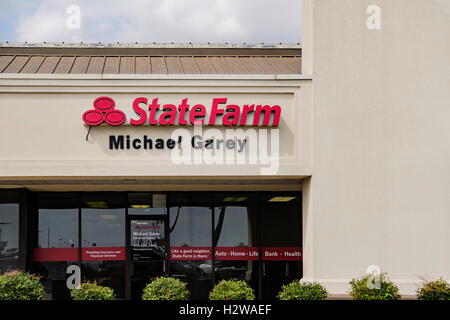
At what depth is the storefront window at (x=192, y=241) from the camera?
1788 centimetres

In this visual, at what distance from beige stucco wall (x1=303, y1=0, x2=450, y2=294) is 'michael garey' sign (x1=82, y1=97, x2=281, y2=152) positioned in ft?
5.09

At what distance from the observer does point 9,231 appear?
1709cm

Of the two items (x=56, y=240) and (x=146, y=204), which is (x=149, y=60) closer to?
(x=146, y=204)

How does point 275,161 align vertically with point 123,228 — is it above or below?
above

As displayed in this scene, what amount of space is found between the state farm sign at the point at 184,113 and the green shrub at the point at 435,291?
208 inches

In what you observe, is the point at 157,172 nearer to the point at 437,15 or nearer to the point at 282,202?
the point at 282,202

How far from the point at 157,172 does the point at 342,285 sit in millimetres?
5297

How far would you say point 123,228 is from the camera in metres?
17.9

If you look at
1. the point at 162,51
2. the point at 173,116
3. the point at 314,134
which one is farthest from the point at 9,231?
the point at 314,134

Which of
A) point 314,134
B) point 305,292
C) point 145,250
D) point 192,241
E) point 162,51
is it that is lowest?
point 305,292

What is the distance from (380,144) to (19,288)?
30.0 feet

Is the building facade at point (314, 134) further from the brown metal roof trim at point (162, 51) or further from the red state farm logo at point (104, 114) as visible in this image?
the brown metal roof trim at point (162, 51)

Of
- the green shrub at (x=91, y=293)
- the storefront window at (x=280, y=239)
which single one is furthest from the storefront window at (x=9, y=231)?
the storefront window at (x=280, y=239)

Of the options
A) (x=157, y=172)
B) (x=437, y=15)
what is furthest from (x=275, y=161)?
(x=437, y=15)
